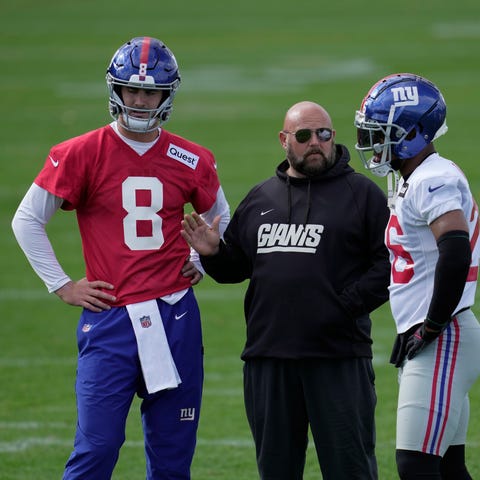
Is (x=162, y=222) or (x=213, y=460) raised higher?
(x=162, y=222)

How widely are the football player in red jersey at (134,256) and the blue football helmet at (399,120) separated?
0.83 metres

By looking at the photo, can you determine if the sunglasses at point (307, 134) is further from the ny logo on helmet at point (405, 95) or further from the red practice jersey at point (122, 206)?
the red practice jersey at point (122, 206)

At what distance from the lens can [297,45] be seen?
24.7 meters

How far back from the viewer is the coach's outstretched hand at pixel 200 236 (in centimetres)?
518

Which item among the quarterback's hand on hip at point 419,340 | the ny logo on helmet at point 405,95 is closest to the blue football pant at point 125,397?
the quarterback's hand on hip at point 419,340

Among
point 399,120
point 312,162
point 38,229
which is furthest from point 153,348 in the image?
point 399,120

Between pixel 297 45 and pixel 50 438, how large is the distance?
59.5ft

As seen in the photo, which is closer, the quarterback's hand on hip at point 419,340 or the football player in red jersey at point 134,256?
the quarterback's hand on hip at point 419,340

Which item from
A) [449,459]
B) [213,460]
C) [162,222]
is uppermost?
[162,222]

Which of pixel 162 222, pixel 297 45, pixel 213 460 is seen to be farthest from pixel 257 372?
pixel 297 45

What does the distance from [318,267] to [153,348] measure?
2.36 ft

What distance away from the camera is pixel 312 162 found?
506cm

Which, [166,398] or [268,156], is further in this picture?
[268,156]

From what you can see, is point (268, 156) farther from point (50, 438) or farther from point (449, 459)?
point (449, 459)
